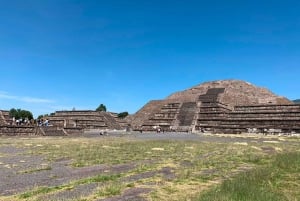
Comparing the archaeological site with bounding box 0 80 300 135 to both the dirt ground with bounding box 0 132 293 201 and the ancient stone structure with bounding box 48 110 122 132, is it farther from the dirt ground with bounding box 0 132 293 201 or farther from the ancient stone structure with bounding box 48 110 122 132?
the dirt ground with bounding box 0 132 293 201

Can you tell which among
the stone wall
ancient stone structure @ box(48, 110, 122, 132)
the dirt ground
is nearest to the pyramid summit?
ancient stone structure @ box(48, 110, 122, 132)

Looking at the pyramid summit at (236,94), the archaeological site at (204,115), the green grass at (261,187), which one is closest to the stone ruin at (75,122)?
the archaeological site at (204,115)

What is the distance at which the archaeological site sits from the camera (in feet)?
164

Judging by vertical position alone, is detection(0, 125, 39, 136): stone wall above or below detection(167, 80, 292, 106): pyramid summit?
below

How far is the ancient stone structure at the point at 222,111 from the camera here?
52.5 metres

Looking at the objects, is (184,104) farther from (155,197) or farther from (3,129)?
(155,197)

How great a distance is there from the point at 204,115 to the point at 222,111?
3.29m

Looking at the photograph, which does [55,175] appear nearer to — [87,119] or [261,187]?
Answer: [261,187]

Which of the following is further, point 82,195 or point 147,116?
point 147,116

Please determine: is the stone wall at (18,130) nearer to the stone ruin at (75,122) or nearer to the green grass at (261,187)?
the stone ruin at (75,122)

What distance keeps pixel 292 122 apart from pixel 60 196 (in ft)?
154

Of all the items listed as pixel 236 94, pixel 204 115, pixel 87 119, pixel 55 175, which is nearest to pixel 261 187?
pixel 55 175

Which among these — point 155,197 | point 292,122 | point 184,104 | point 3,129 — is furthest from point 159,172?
point 184,104

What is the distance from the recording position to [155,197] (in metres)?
8.89
